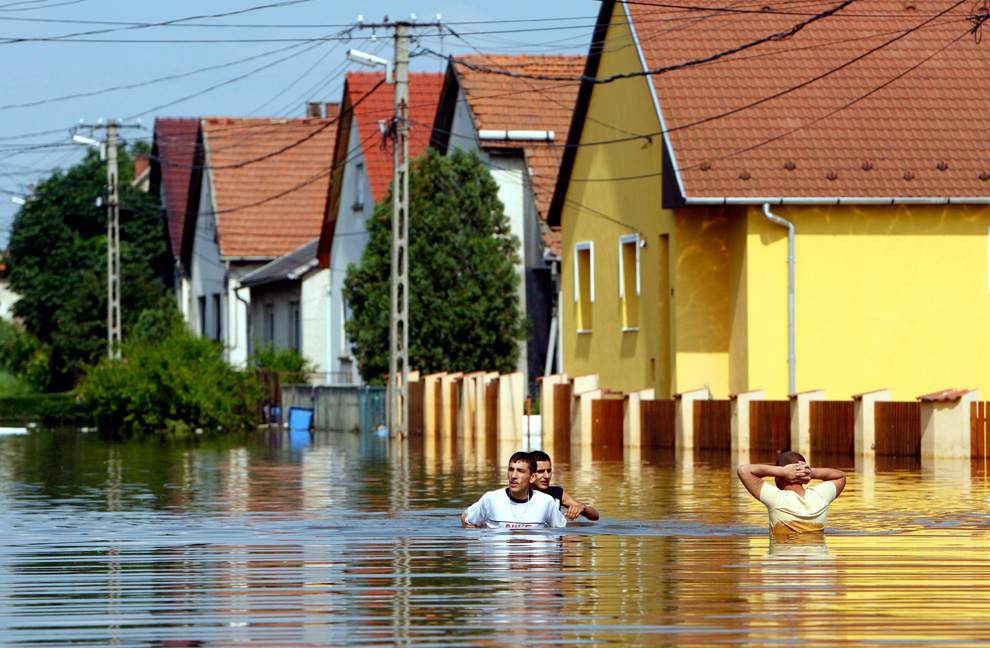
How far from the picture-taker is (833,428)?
26688 mm

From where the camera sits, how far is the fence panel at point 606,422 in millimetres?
30781

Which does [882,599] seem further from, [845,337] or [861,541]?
[845,337]

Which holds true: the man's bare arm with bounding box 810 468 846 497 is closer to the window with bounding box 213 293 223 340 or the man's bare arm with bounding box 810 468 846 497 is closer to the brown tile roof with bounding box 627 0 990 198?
the brown tile roof with bounding box 627 0 990 198

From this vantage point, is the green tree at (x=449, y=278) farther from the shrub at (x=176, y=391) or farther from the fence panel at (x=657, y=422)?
the fence panel at (x=657, y=422)

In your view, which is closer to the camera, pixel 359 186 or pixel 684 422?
pixel 684 422

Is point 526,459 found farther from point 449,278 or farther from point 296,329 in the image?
point 296,329

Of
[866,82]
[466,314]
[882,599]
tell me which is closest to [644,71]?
[866,82]

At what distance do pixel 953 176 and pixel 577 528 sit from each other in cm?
1734

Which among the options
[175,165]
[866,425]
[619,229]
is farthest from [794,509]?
[175,165]

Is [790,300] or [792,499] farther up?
[790,300]

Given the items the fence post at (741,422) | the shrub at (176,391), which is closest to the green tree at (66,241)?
the shrub at (176,391)

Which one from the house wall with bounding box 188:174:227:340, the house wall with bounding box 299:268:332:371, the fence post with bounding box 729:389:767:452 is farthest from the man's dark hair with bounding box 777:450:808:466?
the house wall with bounding box 188:174:227:340

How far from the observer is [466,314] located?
40000 millimetres

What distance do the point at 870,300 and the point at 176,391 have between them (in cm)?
1837
